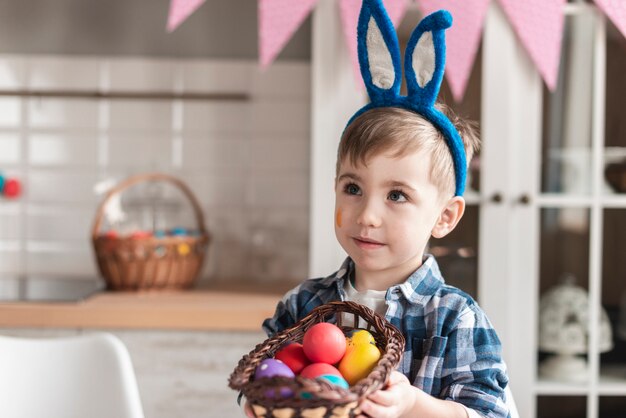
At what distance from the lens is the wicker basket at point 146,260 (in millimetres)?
2324

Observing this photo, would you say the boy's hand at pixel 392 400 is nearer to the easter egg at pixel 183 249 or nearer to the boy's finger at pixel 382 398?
the boy's finger at pixel 382 398

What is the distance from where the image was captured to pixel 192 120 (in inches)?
107

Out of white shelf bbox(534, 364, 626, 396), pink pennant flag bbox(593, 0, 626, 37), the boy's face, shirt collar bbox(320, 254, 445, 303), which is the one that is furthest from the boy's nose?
white shelf bbox(534, 364, 626, 396)

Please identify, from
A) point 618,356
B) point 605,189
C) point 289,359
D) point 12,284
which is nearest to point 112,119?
point 12,284

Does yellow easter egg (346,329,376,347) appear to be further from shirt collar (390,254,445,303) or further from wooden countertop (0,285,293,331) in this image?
wooden countertop (0,285,293,331)

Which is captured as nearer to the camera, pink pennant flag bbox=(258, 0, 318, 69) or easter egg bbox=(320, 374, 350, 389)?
easter egg bbox=(320, 374, 350, 389)

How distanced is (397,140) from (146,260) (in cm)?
143

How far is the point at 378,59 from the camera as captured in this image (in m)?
1.11

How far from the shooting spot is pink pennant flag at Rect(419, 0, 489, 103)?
5.31 feet

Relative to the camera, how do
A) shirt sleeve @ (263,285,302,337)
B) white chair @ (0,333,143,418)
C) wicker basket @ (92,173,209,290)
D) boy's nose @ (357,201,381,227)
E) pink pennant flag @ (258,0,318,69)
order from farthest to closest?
wicker basket @ (92,173,209,290) < pink pennant flag @ (258,0,318,69) < white chair @ (0,333,143,418) < shirt sleeve @ (263,285,302,337) < boy's nose @ (357,201,381,227)

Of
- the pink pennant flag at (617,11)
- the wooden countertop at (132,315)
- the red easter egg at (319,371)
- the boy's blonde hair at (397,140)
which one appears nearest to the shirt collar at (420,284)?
the boy's blonde hair at (397,140)

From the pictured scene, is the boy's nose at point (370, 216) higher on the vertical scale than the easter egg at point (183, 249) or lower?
higher

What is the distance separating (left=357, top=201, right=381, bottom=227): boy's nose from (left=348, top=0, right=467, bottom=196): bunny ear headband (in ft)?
0.46

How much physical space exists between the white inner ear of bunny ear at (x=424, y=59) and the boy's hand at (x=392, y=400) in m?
0.39
